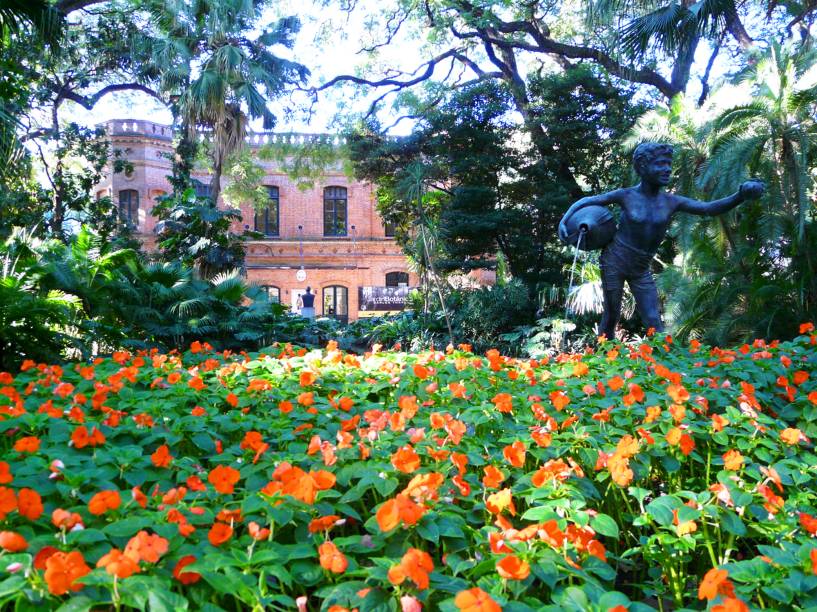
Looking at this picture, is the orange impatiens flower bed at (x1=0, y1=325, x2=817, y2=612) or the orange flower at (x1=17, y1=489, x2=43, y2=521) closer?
the orange impatiens flower bed at (x1=0, y1=325, x2=817, y2=612)

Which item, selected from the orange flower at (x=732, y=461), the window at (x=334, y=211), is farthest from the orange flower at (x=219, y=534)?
the window at (x=334, y=211)

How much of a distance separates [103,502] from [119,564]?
315mm

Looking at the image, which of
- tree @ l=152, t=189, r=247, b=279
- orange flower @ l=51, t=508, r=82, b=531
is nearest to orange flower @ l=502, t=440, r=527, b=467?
orange flower @ l=51, t=508, r=82, b=531

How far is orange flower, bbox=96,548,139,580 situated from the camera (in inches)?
42.8

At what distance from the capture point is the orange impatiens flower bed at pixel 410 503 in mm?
1219

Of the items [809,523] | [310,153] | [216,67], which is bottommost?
[809,523]

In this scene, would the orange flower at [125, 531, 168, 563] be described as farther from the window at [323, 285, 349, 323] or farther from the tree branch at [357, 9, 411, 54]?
the window at [323, 285, 349, 323]

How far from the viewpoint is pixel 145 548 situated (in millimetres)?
1167

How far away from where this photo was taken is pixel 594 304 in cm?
1256

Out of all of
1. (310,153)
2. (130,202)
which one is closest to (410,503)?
(310,153)

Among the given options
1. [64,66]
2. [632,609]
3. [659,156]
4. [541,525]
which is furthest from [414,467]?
[64,66]

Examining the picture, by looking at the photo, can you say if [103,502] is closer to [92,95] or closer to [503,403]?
[503,403]

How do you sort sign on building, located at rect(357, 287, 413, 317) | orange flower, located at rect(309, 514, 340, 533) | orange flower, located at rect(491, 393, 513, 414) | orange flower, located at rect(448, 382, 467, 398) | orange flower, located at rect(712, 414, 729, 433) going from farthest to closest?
sign on building, located at rect(357, 287, 413, 317) < orange flower, located at rect(448, 382, 467, 398) < orange flower, located at rect(491, 393, 513, 414) < orange flower, located at rect(712, 414, 729, 433) < orange flower, located at rect(309, 514, 340, 533)

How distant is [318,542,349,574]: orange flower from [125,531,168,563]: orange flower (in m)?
0.28
